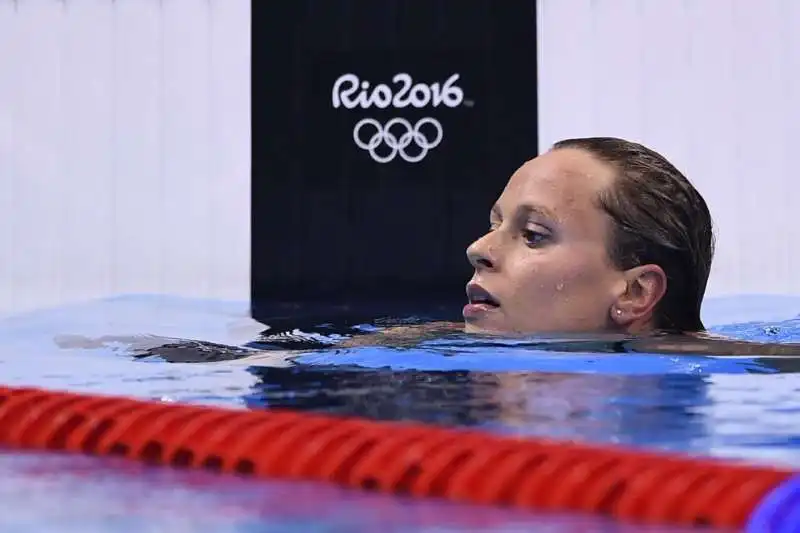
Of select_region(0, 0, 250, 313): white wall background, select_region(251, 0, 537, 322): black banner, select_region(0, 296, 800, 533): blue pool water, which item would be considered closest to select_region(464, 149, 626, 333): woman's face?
select_region(0, 296, 800, 533): blue pool water

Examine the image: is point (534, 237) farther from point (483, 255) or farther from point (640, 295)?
point (640, 295)

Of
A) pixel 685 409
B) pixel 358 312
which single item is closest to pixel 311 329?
pixel 358 312

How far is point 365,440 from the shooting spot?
1.66 m

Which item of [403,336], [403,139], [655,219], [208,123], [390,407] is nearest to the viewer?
[390,407]

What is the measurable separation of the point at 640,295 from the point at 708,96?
3.13 metres

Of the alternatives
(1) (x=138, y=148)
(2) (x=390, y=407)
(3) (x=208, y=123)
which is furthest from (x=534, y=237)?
(1) (x=138, y=148)

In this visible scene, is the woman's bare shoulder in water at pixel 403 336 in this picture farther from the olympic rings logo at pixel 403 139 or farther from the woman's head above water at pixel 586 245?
the olympic rings logo at pixel 403 139

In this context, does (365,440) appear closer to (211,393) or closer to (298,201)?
(211,393)

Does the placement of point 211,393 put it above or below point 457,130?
below

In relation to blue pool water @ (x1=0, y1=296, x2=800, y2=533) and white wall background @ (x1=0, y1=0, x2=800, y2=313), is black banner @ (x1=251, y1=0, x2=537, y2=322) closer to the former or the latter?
white wall background @ (x1=0, y1=0, x2=800, y2=313)

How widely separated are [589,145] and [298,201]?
3.03 m

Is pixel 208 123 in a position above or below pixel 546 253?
above

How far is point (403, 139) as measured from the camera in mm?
5688

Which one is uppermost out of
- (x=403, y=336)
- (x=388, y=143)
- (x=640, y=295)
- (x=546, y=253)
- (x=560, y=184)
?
(x=388, y=143)
